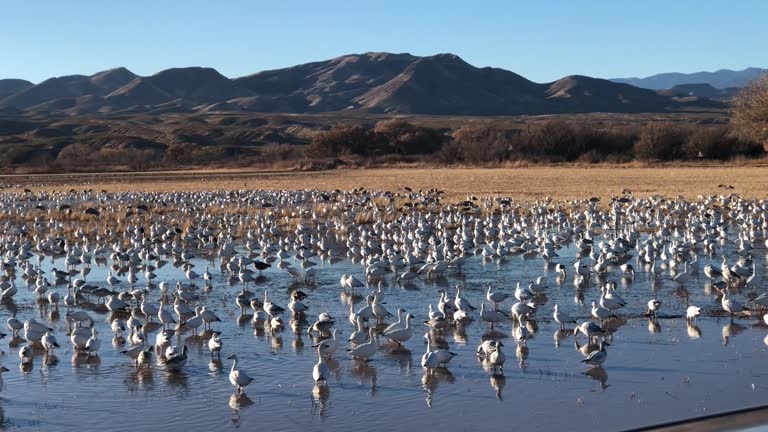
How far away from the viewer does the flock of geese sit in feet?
42.5

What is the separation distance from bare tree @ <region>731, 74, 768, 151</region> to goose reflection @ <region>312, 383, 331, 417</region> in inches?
1874

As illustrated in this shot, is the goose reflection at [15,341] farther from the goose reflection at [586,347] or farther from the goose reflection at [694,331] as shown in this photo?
the goose reflection at [694,331]

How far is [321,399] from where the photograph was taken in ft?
34.3

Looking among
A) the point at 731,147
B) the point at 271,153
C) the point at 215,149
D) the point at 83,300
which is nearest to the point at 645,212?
the point at 83,300

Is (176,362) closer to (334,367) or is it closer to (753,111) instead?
(334,367)

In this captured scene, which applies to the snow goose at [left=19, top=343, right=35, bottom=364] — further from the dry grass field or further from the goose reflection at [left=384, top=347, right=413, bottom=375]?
the dry grass field

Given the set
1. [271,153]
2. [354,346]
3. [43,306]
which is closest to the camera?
[354,346]

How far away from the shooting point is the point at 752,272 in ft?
54.6

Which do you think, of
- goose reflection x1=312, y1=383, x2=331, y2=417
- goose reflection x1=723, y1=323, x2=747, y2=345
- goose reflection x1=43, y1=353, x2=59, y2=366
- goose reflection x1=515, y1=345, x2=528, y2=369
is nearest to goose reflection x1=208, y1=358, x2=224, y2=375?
goose reflection x1=312, y1=383, x2=331, y2=417

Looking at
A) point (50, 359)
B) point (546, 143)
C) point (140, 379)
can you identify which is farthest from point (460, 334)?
point (546, 143)

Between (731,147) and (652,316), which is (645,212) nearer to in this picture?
(652,316)

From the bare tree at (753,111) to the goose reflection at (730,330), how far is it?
1693 inches

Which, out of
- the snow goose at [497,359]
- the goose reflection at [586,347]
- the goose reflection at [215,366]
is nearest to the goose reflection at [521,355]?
the snow goose at [497,359]

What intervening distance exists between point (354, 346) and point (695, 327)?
4.79 metres
